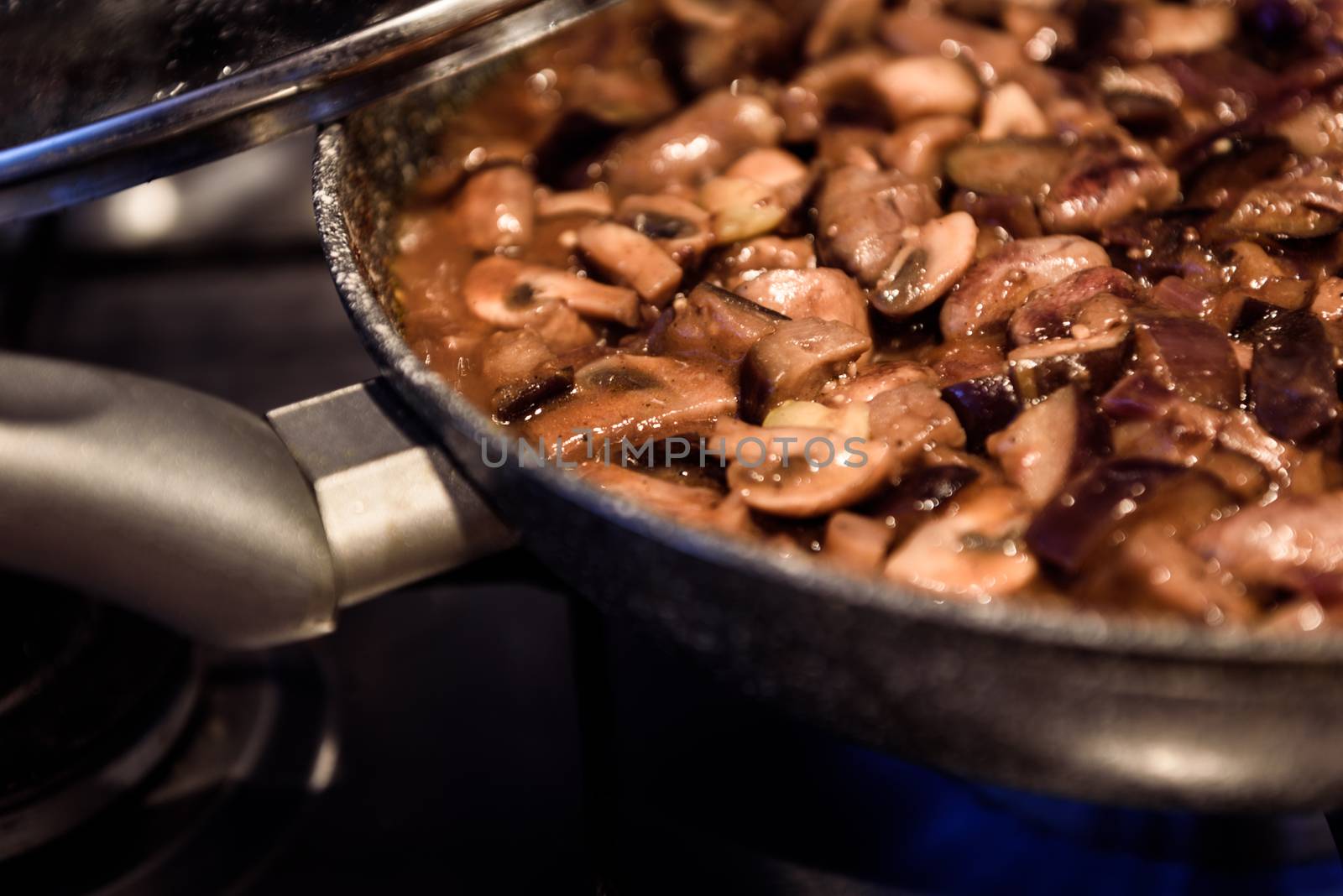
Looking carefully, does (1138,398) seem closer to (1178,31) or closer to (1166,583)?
(1166,583)

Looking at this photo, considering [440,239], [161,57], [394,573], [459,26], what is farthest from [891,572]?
[161,57]

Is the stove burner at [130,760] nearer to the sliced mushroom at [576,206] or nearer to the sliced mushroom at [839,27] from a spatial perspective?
the sliced mushroom at [576,206]

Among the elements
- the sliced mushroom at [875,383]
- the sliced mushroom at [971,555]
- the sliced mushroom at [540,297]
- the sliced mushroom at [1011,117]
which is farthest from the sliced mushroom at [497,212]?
the sliced mushroom at [971,555]

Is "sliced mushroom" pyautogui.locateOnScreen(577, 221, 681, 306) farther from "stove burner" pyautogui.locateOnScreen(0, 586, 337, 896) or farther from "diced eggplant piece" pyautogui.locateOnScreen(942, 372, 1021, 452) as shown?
"stove burner" pyautogui.locateOnScreen(0, 586, 337, 896)

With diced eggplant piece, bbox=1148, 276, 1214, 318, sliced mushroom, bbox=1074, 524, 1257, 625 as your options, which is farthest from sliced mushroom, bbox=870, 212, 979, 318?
sliced mushroom, bbox=1074, 524, 1257, 625

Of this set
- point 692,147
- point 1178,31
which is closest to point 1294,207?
point 1178,31

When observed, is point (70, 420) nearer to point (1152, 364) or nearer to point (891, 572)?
point (891, 572)
